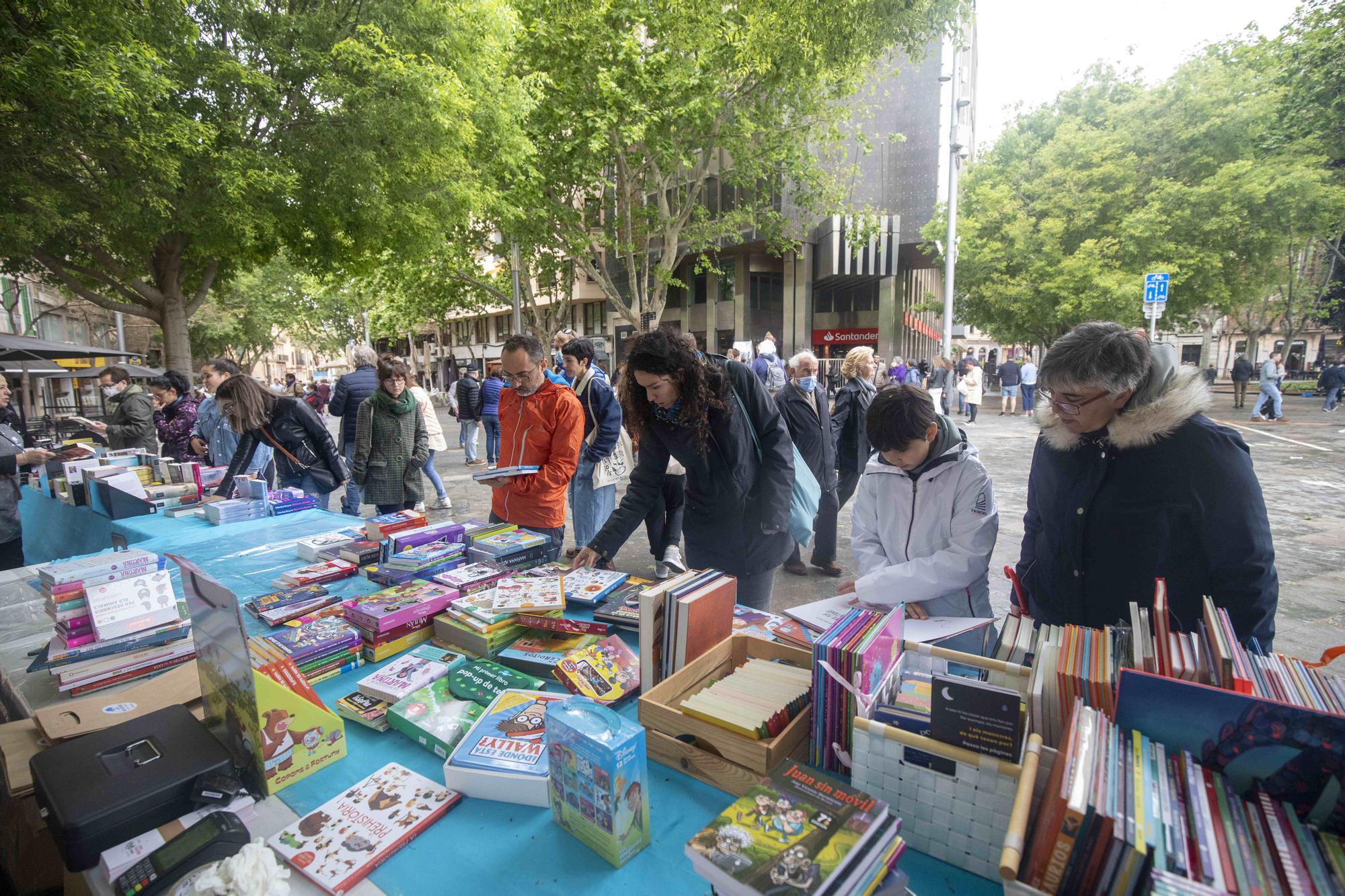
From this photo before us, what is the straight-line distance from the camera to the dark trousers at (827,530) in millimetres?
5398

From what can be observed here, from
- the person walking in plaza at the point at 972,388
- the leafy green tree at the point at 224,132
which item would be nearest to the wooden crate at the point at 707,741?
the leafy green tree at the point at 224,132

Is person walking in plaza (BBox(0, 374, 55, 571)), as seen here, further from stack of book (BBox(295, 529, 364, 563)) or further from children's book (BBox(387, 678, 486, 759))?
children's book (BBox(387, 678, 486, 759))

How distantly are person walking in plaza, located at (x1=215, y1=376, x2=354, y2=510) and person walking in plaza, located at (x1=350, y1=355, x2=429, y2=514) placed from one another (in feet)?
0.65

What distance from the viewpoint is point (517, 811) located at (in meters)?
1.45

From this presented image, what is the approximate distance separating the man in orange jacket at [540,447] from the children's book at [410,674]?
168 cm

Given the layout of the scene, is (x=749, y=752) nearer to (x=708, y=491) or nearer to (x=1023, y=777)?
(x=1023, y=777)

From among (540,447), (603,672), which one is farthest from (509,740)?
(540,447)

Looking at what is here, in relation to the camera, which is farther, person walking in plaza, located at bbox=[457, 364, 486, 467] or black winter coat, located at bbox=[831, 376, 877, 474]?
person walking in plaza, located at bbox=[457, 364, 486, 467]

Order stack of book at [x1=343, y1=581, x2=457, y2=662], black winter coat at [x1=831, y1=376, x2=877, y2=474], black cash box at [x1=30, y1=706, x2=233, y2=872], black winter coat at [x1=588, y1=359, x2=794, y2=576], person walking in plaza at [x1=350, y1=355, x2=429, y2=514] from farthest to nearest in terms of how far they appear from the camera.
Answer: black winter coat at [x1=831, y1=376, x2=877, y2=474] → person walking in plaza at [x1=350, y1=355, x2=429, y2=514] → black winter coat at [x1=588, y1=359, x2=794, y2=576] → stack of book at [x1=343, y1=581, x2=457, y2=662] → black cash box at [x1=30, y1=706, x2=233, y2=872]

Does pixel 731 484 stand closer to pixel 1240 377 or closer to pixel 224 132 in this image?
pixel 224 132

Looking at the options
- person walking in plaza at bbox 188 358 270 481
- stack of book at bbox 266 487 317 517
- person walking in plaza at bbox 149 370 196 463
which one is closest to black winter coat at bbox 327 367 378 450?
person walking in plaza at bbox 188 358 270 481

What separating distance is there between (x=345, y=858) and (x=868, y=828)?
1.06 meters

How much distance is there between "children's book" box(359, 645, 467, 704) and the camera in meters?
1.86

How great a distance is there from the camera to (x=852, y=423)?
565 centimetres
